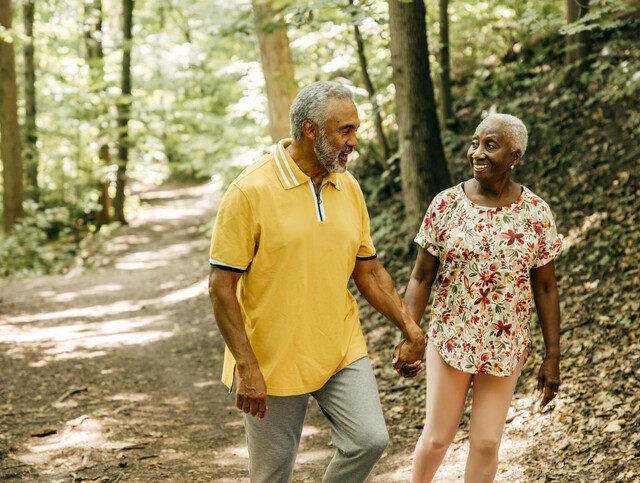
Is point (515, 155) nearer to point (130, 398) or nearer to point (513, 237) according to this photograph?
point (513, 237)

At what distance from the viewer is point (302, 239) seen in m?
3.22

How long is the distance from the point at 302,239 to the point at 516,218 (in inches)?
44.9

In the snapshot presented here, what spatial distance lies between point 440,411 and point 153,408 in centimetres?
394

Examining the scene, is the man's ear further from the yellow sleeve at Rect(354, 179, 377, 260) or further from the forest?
the forest

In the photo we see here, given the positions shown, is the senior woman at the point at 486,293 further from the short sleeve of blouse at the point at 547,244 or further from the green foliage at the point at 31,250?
the green foliage at the point at 31,250

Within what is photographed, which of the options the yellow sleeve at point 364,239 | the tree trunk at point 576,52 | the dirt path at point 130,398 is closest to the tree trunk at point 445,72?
the tree trunk at point 576,52

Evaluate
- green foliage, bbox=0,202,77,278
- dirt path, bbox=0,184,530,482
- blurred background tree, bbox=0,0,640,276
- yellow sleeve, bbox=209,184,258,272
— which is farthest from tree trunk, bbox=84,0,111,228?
yellow sleeve, bbox=209,184,258,272

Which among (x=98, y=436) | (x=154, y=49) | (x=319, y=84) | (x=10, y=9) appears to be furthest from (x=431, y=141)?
(x=154, y=49)

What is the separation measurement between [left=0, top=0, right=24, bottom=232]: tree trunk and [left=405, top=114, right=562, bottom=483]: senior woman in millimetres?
15772

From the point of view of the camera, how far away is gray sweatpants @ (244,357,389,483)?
129 inches

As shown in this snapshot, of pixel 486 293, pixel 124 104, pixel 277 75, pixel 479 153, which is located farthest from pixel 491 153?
pixel 124 104

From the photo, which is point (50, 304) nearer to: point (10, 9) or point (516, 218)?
point (10, 9)

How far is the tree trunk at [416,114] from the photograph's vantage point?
8.16 m

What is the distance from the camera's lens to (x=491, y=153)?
366 centimetres
